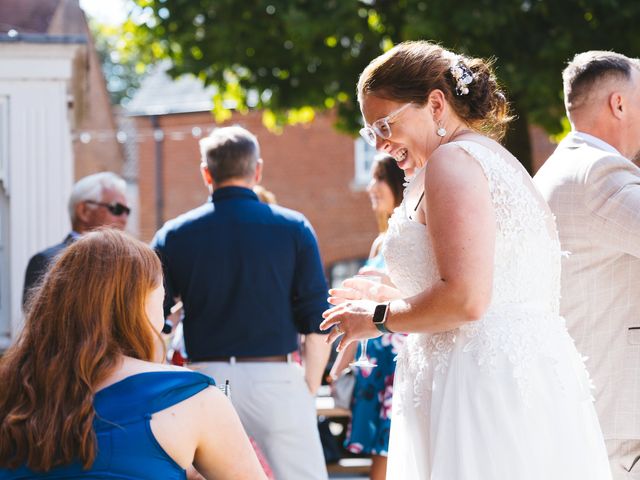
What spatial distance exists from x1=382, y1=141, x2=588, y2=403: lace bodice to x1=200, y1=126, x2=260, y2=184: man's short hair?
2100 mm

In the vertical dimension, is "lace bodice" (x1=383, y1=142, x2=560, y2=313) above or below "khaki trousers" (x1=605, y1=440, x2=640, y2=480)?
above

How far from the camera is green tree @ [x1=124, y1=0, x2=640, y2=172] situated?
1016 centimetres

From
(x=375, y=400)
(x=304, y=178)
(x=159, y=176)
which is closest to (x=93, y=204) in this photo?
(x=375, y=400)

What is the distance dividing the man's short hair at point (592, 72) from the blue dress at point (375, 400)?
204cm

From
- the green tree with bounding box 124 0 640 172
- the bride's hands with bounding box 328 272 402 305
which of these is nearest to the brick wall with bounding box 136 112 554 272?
the green tree with bounding box 124 0 640 172

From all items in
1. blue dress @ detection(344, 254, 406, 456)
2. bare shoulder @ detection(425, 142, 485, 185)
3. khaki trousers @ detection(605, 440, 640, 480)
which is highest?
bare shoulder @ detection(425, 142, 485, 185)

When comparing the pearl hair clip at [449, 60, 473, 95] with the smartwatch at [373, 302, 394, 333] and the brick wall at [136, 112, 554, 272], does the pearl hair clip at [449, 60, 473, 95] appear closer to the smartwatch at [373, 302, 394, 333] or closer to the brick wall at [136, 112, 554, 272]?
the smartwatch at [373, 302, 394, 333]

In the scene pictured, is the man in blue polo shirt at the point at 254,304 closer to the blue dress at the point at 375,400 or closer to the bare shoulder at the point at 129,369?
the blue dress at the point at 375,400

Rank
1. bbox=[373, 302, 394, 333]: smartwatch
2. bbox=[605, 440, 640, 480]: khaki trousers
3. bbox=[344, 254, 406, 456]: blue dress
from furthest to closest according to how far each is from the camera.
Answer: bbox=[344, 254, 406, 456]: blue dress
bbox=[605, 440, 640, 480]: khaki trousers
bbox=[373, 302, 394, 333]: smartwatch

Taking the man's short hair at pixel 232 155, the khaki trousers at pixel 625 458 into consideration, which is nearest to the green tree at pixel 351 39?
the man's short hair at pixel 232 155

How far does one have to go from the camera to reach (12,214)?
6551 mm

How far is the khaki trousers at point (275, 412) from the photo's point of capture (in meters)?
4.67

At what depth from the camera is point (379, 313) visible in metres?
2.79

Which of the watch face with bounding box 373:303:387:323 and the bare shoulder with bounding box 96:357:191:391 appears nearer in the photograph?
the bare shoulder with bounding box 96:357:191:391
